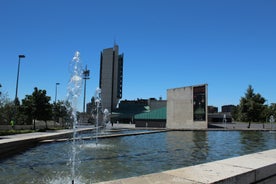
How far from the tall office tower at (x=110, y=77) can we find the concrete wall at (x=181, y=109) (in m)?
57.2

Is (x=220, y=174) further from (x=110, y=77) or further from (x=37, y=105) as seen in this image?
(x=110, y=77)

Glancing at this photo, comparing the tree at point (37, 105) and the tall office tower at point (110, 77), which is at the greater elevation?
the tall office tower at point (110, 77)

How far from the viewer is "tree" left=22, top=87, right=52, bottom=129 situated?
3519 centimetres

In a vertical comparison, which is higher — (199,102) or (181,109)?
(199,102)

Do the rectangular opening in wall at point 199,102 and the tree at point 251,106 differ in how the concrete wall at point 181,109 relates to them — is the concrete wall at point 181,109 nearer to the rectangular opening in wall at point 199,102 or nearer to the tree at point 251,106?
the rectangular opening in wall at point 199,102

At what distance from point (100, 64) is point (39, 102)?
82480 millimetres

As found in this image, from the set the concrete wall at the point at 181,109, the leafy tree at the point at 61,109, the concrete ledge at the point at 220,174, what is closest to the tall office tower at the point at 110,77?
the leafy tree at the point at 61,109

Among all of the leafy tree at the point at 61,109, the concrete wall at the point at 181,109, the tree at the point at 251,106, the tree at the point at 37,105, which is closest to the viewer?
the tree at the point at 37,105

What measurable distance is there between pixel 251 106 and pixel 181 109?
12.1 m

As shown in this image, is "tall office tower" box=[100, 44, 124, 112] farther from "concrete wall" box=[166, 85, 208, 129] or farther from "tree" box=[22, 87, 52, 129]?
"tree" box=[22, 87, 52, 129]

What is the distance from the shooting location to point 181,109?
2099 inches

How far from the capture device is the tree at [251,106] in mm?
49094

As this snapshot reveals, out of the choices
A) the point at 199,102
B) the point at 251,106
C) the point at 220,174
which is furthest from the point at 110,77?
the point at 220,174

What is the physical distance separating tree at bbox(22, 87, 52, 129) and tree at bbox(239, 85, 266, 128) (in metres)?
32.9
